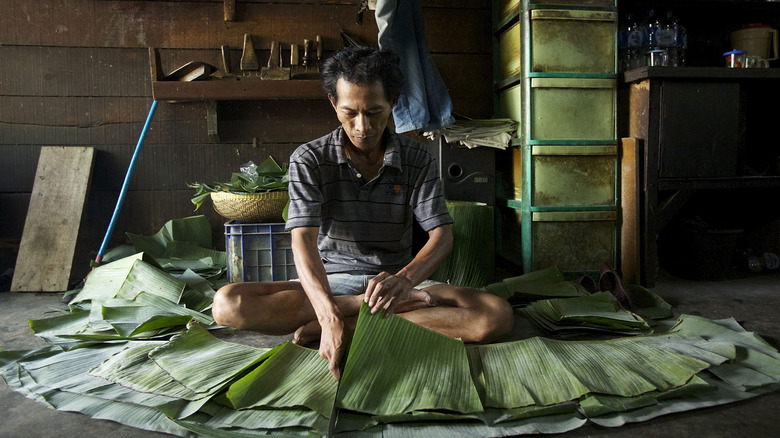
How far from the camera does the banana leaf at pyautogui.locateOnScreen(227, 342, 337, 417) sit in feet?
4.03

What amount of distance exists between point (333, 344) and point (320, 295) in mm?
157

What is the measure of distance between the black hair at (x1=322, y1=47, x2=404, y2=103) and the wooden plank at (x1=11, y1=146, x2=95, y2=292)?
194 cm

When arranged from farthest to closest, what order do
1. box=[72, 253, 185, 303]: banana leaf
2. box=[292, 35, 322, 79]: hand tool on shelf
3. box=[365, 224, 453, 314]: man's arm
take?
1. box=[292, 35, 322, 79]: hand tool on shelf
2. box=[72, 253, 185, 303]: banana leaf
3. box=[365, 224, 453, 314]: man's arm

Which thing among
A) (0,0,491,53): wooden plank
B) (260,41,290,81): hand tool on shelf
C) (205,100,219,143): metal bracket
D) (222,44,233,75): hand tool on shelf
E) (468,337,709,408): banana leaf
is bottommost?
(468,337,709,408): banana leaf

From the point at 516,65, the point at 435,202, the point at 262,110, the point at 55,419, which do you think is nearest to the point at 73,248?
the point at 262,110

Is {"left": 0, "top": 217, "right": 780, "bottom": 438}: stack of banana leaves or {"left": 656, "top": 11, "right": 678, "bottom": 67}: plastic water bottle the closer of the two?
{"left": 0, "top": 217, "right": 780, "bottom": 438}: stack of banana leaves

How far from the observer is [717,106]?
106 inches

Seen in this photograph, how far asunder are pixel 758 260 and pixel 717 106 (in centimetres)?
95

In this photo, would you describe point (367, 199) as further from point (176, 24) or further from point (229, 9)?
point (176, 24)

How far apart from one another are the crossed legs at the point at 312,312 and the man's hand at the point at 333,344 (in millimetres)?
315

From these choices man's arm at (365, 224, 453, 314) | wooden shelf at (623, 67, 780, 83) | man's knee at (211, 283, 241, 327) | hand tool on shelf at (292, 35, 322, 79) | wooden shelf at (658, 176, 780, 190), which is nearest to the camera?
man's arm at (365, 224, 453, 314)

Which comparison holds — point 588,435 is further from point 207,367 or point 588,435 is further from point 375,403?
point 207,367

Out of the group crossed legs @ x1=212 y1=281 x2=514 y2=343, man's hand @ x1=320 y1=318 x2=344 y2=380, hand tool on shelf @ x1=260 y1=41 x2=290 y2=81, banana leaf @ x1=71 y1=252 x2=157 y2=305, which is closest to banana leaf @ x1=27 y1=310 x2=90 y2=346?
banana leaf @ x1=71 y1=252 x2=157 y2=305

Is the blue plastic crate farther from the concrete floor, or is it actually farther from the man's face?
the man's face
